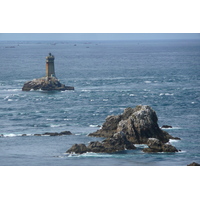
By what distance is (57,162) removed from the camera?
55.6 meters

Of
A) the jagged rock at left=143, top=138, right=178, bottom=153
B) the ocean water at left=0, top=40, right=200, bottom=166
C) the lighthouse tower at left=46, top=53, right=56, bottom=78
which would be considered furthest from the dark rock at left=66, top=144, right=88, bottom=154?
the lighthouse tower at left=46, top=53, right=56, bottom=78

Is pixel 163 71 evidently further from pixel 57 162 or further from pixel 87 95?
pixel 57 162

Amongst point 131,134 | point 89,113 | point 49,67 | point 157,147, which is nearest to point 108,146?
point 131,134

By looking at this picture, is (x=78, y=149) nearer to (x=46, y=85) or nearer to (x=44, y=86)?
(x=46, y=85)

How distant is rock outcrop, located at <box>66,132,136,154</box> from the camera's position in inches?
2377

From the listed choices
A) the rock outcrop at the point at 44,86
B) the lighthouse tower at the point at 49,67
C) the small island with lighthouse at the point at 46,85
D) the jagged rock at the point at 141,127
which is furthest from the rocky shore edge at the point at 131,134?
the lighthouse tower at the point at 49,67

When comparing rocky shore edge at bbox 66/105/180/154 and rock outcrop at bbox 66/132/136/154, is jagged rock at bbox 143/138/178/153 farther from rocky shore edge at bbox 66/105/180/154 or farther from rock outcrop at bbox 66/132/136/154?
rock outcrop at bbox 66/132/136/154

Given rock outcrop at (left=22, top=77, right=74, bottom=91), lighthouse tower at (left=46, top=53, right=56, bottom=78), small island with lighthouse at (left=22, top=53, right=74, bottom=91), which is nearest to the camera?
rock outcrop at (left=22, top=77, right=74, bottom=91)

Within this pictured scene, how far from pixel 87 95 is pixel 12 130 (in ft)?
120

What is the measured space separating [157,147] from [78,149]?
8.94 m

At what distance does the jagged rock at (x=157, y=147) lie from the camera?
201 feet

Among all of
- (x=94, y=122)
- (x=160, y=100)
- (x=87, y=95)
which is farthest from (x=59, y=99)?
(x=94, y=122)

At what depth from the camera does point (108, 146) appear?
61.8 meters

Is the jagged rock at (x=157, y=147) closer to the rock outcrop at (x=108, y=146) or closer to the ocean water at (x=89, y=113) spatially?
the ocean water at (x=89, y=113)
